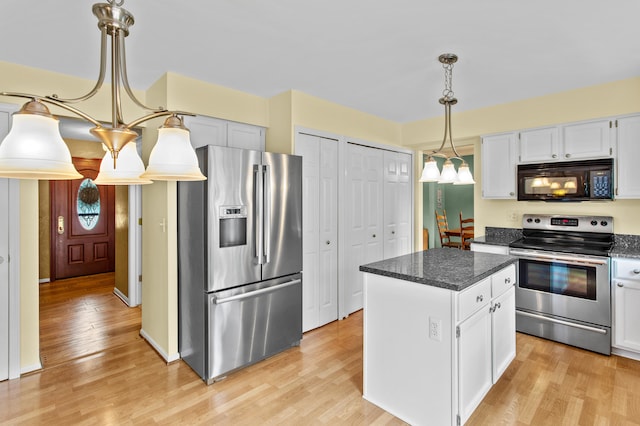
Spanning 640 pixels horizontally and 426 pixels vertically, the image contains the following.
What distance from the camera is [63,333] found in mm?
3584

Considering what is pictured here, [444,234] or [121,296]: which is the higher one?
[444,234]

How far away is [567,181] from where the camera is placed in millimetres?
3400

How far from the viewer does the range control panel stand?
3.38 meters

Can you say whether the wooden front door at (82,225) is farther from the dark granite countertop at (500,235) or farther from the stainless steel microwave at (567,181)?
the stainless steel microwave at (567,181)

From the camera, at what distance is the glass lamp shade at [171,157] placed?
4.23 ft

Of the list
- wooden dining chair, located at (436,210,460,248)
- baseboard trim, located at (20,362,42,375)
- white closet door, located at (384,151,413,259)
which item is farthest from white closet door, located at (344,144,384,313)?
wooden dining chair, located at (436,210,460,248)

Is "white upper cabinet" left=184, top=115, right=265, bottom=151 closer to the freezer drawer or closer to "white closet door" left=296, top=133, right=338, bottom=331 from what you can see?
"white closet door" left=296, top=133, right=338, bottom=331

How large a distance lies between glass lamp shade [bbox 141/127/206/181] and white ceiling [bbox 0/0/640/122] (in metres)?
1.08

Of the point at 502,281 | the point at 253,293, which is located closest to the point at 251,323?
the point at 253,293

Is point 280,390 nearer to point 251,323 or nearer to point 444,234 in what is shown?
point 251,323

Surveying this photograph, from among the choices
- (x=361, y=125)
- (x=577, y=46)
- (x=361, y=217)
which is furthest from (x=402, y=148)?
(x=577, y=46)

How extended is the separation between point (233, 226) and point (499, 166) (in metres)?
3.01

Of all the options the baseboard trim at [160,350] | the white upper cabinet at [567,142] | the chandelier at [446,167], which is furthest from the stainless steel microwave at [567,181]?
the baseboard trim at [160,350]

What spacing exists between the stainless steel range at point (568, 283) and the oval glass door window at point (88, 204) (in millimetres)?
6618
